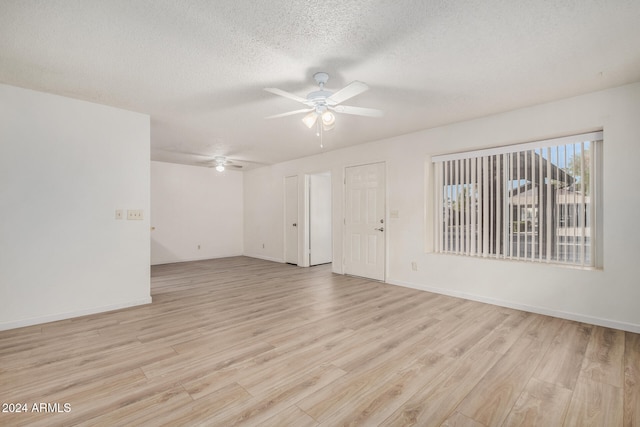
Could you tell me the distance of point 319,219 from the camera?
6801mm

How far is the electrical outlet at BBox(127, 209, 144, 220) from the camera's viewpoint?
3608 mm

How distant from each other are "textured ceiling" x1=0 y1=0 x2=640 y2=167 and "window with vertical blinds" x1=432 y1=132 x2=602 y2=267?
2.18 ft

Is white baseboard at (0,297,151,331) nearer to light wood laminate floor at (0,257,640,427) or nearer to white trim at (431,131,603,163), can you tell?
light wood laminate floor at (0,257,640,427)

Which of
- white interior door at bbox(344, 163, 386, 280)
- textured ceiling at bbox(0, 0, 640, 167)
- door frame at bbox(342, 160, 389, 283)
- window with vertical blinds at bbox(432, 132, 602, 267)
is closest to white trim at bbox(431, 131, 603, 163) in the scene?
window with vertical blinds at bbox(432, 132, 602, 267)

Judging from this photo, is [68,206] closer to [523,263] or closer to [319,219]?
[319,219]

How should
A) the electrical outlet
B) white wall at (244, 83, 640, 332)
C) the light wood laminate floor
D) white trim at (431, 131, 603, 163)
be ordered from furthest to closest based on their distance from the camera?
the electrical outlet
white trim at (431, 131, 603, 163)
white wall at (244, 83, 640, 332)
the light wood laminate floor

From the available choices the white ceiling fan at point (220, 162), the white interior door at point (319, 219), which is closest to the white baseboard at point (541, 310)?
the white interior door at point (319, 219)

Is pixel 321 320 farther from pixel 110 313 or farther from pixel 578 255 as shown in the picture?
pixel 578 255

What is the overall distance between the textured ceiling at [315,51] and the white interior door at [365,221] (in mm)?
1669

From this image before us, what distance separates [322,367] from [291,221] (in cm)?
483

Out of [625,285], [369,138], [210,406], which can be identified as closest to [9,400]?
[210,406]

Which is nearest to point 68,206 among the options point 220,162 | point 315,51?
point 315,51

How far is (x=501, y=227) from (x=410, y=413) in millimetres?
2935

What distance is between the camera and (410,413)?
1.71m
